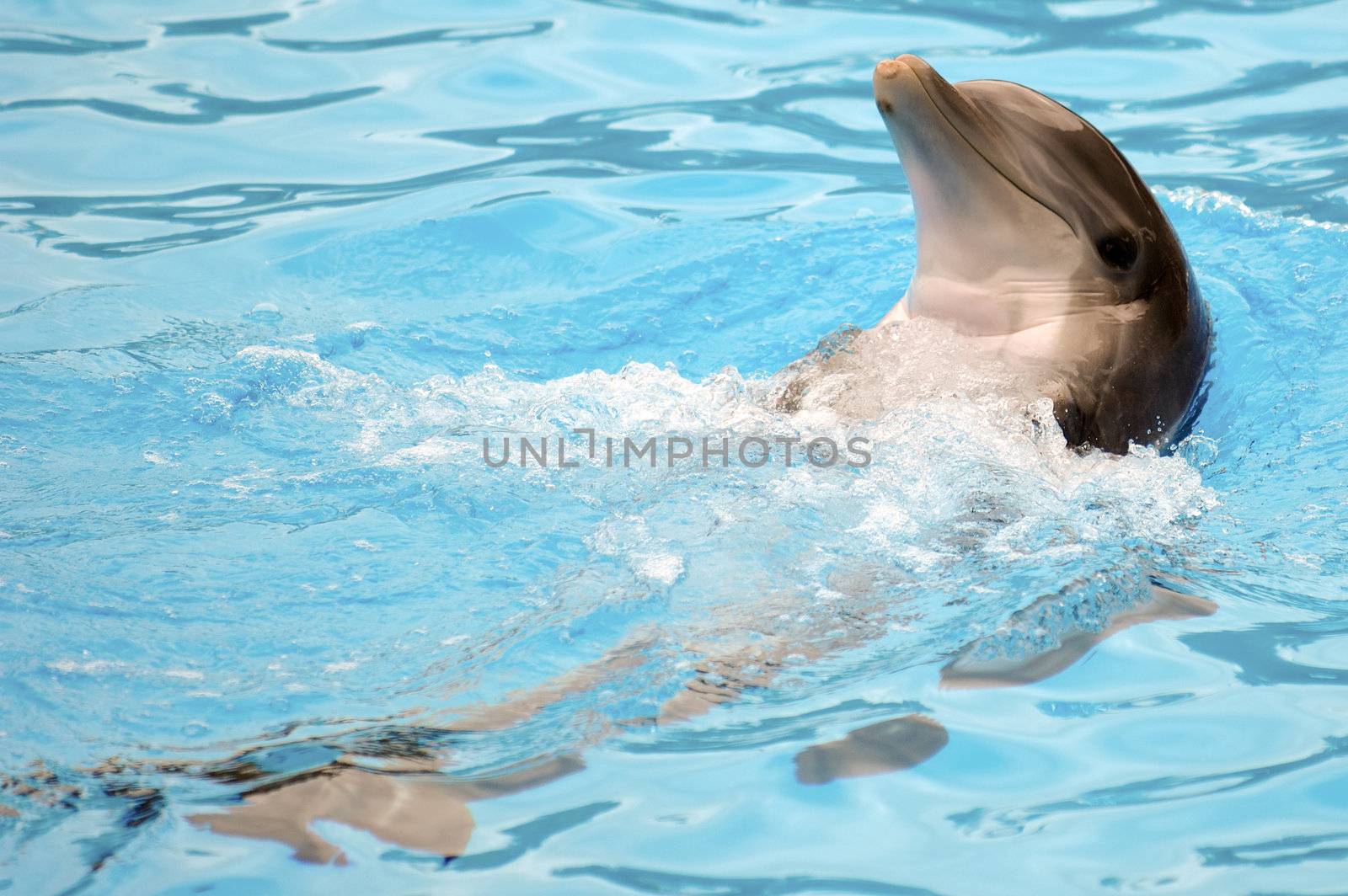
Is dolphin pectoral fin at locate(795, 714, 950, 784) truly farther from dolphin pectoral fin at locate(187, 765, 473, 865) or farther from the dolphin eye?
the dolphin eye

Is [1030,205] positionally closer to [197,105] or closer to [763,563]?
[763,563]

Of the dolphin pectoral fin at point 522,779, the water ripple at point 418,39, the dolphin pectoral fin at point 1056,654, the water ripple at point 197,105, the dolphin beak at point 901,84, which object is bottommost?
the dolphin pectoral fin at point 522,779

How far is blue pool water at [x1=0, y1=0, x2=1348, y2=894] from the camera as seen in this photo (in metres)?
2.79

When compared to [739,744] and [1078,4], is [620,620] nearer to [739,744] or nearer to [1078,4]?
[739,744]

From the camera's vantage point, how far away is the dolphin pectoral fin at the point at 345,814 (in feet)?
8.64

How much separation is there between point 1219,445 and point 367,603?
281 cm

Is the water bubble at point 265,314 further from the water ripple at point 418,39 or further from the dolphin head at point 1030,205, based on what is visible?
Answer: the water ripple at point 418,39

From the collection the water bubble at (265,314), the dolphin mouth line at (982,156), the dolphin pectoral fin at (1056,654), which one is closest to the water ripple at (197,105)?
the water bubble at (265,314)

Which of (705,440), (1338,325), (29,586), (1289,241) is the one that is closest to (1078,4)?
(1289,241)

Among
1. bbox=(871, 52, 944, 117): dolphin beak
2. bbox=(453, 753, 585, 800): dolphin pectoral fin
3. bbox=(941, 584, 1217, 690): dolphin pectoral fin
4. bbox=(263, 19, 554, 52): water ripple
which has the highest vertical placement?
bbox=(263, 19, 554, 52): water ripple

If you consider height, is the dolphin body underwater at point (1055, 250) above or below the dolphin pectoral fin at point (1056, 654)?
above

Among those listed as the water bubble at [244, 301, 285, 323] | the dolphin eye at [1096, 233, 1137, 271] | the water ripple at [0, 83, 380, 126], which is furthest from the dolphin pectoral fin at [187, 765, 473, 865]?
the water ripple at [0, 83, 380, 126]

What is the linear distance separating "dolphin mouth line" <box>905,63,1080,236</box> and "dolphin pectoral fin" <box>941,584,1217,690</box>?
1.20 m

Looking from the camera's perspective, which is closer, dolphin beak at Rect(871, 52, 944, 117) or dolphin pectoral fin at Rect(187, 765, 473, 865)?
dolphin pectoral fin at Rect(187, 765, 473, 865)
